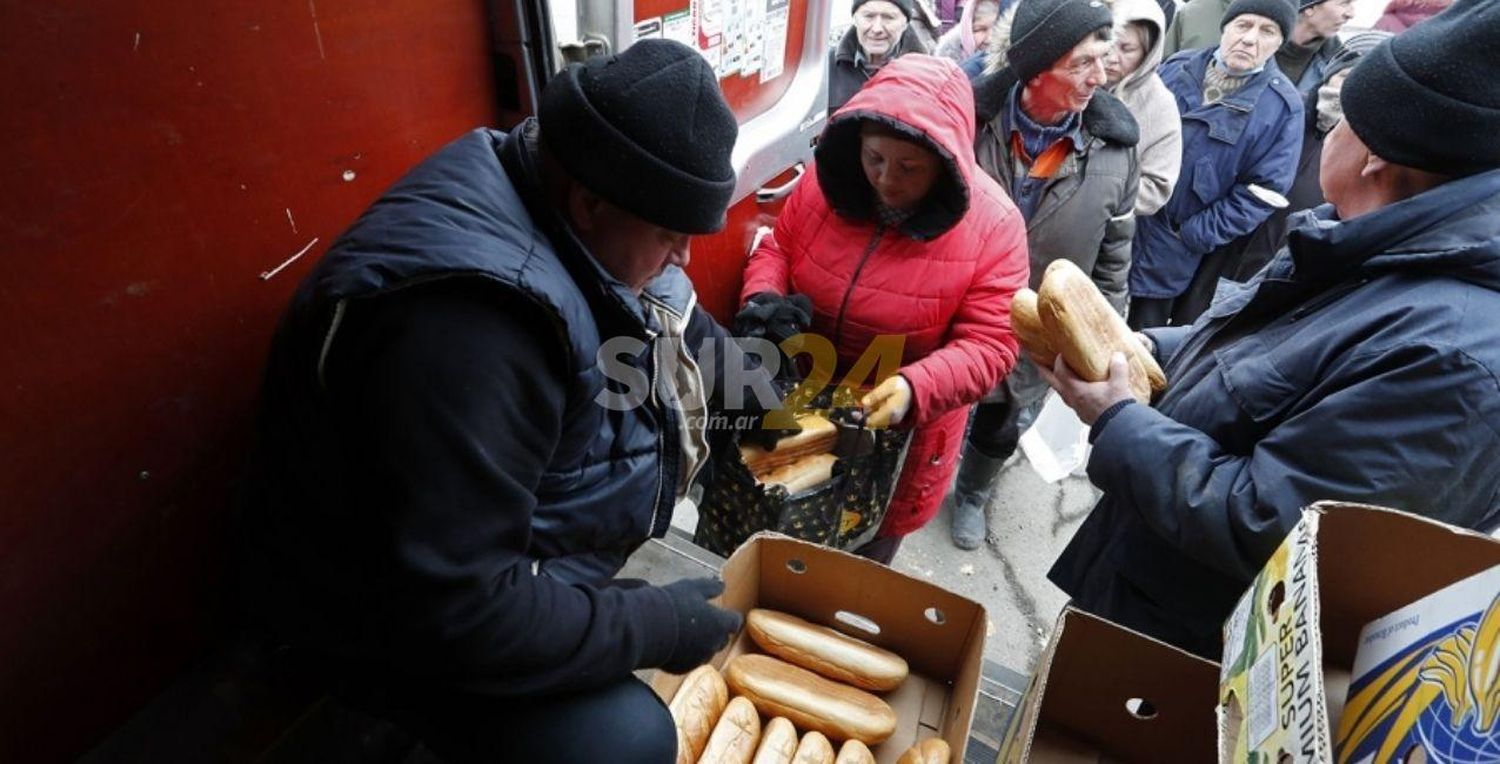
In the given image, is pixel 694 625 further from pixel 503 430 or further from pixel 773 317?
pixel 773 317

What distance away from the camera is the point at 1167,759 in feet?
5.42

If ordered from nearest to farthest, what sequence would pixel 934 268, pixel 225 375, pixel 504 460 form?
pixel 504 460 → pixel 225 375 → pixel 934 268

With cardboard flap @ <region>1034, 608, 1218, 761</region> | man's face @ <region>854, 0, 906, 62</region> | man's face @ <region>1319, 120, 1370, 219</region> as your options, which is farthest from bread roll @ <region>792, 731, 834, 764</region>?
man's face @ <region>854, 0, 906, 62</region>

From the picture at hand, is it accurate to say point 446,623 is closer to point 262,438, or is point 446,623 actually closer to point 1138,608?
point 262,438

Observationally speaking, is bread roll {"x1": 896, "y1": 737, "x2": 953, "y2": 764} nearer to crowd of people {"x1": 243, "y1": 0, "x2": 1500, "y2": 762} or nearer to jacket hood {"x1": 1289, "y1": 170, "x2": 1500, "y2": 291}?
crowd of people {"x1": 243, "y1": 0, "x2": 1500, "y2": 762}

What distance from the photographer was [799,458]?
201 cm

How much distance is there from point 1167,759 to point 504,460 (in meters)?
1.56

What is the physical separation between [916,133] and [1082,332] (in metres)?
0.64

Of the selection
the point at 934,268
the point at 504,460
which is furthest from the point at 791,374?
the point at 504,460

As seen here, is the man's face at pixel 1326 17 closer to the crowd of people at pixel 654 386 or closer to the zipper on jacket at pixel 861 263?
the crowd of people at pixel 654 386

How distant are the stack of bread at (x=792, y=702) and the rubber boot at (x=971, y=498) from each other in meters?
1.65

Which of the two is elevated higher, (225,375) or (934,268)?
(225,375)

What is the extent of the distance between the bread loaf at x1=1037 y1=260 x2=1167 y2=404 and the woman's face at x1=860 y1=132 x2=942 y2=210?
17.0 inches

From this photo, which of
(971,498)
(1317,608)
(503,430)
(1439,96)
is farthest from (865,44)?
(1317,608)
